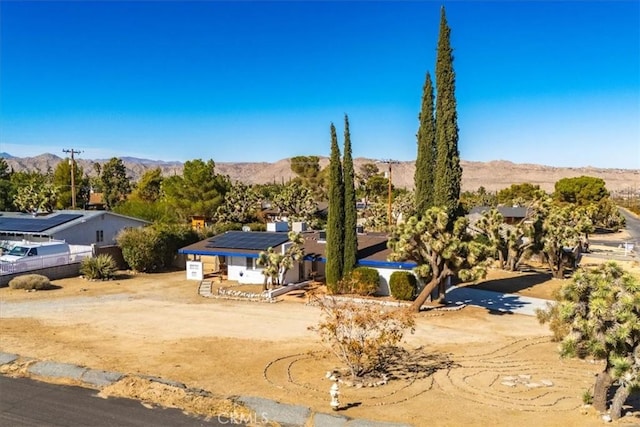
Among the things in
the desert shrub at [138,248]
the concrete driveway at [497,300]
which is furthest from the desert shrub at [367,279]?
the desert shrub at [138,248]

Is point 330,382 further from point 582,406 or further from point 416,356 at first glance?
point 582,406

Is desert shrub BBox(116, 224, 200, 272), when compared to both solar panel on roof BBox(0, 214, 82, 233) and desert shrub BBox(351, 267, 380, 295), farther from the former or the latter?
desert shrub BBox(351, 267, 380, 295)

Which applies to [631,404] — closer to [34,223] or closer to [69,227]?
[69,227]

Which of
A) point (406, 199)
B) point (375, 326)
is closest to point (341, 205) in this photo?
point (375, 326)

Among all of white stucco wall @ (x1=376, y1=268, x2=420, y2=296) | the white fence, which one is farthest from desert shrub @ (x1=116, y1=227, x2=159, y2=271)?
white stucco wall @ (x1=376, y1=268, x2=420, y2=296)

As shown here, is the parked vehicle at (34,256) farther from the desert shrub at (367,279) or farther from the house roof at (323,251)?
the desert shrub at (367,279)

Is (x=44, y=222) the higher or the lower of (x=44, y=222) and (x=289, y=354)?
the higher

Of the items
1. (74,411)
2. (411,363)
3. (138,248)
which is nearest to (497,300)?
(411,363)
